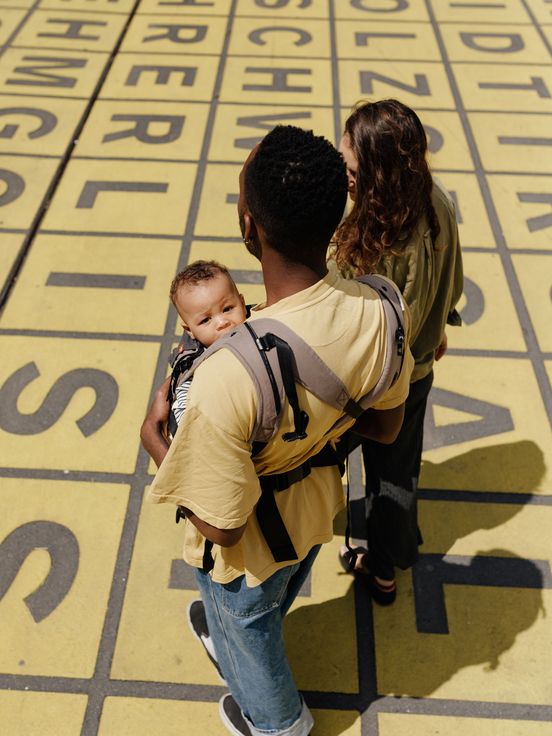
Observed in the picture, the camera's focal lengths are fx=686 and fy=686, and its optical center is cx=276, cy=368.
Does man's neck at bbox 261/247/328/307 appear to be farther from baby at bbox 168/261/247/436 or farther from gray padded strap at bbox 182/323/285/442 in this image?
baby at bbox 168/261/247/436

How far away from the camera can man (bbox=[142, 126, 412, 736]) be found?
1520mm

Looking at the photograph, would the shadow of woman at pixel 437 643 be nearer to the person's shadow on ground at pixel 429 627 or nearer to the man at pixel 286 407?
the person's shadow on ground at pixel 429 627

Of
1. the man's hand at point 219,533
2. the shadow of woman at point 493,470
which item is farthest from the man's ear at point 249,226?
the shadow of woman at point 493,470

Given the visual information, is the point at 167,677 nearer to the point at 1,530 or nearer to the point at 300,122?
the point at 1,530

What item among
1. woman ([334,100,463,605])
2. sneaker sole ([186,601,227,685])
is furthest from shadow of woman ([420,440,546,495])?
sneaker sole ([186,601,227,685])

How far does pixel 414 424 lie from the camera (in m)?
2.68

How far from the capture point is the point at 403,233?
→ 2.28 meters

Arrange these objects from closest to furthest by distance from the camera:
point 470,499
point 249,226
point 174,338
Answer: point 249,226 → point 470,499 → point 174,338

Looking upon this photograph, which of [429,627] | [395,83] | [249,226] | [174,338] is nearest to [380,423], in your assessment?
[249,226]

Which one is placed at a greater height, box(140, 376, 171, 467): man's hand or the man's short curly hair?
the man's short curly hair

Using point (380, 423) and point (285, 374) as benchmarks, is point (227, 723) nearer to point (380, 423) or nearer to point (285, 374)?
point (380, 423)

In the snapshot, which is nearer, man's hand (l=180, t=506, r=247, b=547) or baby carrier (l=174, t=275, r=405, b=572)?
baby carrier (l=174, t=275, r=405, b=572)

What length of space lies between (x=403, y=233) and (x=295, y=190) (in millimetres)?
873

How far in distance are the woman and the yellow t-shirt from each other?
0.54 metres
